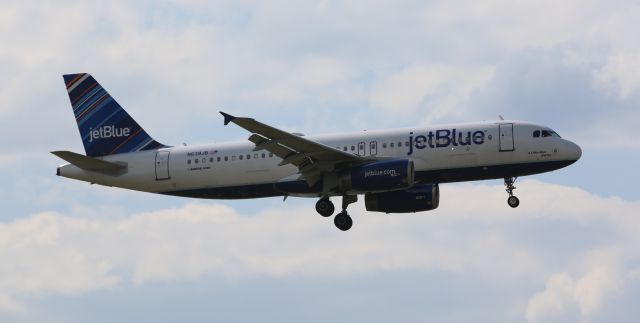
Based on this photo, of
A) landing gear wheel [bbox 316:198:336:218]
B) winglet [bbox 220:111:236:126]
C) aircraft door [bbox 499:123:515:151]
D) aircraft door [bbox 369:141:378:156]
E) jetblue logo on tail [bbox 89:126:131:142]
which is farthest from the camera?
jetblue logo on tail [bbox 89:126:131:142]

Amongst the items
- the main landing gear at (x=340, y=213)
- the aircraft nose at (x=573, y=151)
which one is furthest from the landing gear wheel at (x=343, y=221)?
the aircraft nose at (x=573, y=151)

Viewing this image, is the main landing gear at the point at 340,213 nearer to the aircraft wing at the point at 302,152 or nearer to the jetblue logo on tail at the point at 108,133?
the aircraft wing at the point at 302,152

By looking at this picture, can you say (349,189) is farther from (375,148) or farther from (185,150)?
(185,150)

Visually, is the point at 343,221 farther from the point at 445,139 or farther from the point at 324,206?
the point at 445,139

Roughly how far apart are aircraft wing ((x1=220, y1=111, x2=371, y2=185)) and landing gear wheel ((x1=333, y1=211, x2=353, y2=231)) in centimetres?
319

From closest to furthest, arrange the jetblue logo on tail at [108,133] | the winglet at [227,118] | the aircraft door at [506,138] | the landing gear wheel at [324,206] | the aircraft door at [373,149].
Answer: the winglet at [227,118], the aircraft door at [506,138], the aircraft door at [373,149], the landing gear wheel at [324,206], the jetblue logo on tail at [108,133]

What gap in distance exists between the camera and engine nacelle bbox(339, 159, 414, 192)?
61.2 meters

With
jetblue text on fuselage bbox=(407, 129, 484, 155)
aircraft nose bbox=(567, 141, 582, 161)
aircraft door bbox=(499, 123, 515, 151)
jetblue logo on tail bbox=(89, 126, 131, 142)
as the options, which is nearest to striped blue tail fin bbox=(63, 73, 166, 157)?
jetblue logo on tail bbox=(89, 126, 131, 142)

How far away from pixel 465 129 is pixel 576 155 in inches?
200

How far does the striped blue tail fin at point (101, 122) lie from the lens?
2736 inches

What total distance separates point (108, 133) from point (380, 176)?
51.6 ft

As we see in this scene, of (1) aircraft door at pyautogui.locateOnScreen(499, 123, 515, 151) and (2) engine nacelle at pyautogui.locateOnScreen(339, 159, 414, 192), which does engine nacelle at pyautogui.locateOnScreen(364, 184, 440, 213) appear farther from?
(1) aircraft door at pyautogui.locateOnScreen(499, 123, 515, 151)

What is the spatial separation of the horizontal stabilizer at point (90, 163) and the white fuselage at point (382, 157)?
32cm

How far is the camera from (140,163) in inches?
2667
